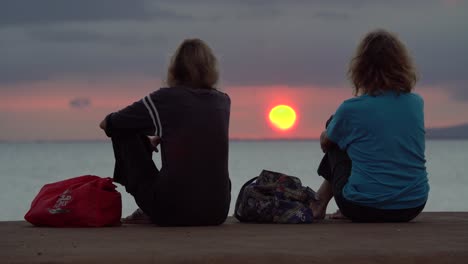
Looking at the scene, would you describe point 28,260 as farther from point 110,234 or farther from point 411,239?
point 411,239

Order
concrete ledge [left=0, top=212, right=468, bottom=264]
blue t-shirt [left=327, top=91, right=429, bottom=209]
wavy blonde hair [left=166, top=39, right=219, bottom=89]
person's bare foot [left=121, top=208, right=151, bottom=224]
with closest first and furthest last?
concrete ledge [left=0, top=212, right=468, bottom=264] → wavy blonde hair [left=166, top=39, right=219, bottom=89] → blue t-shirt [left=327, top=91, right=429, bottom=209] → person's bare foot [left=121, top=208, right=151, bottom=224]

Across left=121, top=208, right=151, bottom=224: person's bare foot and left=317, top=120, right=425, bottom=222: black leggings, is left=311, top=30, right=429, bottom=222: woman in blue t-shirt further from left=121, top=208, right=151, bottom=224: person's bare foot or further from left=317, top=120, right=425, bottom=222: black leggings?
left=121, top=208, right=151, bottom=224: person's bare foot

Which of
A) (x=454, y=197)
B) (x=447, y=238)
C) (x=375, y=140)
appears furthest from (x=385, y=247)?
(x=454, y=197)

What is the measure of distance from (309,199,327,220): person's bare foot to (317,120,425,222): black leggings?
0.88 ft

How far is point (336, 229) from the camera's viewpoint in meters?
6.14

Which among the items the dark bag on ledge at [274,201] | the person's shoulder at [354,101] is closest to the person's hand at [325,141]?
the person's shoulder at [354,101]

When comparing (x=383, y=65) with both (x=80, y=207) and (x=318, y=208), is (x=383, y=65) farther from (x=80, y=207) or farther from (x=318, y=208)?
(x=80, y=207)

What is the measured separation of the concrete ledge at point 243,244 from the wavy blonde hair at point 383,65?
1.00 meters

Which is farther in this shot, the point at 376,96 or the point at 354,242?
the point at 376,96

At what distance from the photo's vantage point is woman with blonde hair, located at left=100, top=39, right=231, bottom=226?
6.33m

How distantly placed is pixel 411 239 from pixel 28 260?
7.43 ft

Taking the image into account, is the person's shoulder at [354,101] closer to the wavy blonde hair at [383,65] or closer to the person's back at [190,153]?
the wavy blonde hair at [383,65]

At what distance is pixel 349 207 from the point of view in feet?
22.0

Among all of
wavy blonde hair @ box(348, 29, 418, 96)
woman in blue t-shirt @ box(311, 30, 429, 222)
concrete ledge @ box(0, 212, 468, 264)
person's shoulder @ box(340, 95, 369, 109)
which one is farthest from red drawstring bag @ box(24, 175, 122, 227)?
wavy blonde hair @ box(348, 29, 418, 96)
